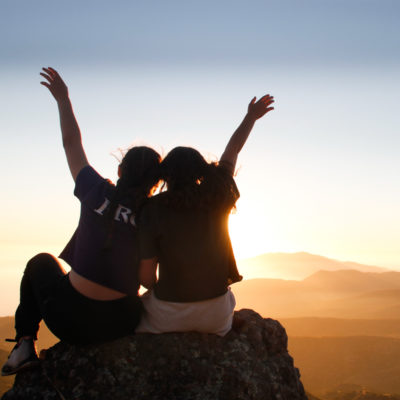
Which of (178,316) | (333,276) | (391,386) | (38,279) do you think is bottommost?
(333,276)

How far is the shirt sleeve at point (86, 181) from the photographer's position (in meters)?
3.38

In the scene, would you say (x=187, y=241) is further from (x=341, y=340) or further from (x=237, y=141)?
(x=341, y=340)

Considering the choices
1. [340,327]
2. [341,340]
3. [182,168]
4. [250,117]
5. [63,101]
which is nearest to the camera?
[182,168]

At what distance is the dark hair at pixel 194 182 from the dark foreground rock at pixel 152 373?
1.38m

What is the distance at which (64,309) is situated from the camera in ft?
10.9

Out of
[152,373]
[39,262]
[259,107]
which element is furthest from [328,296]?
[39,262]

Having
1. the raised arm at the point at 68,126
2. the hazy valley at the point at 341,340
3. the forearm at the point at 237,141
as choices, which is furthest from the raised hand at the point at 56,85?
the hazy valley at the point at 341,340

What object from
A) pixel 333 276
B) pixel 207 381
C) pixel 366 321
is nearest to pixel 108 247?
pixel 207 381

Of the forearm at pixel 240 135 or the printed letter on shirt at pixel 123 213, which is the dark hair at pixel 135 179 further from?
the forearm at pixel 240 135

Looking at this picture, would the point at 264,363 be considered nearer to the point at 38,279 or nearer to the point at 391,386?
the point at 38,279

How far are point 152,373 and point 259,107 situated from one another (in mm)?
3018

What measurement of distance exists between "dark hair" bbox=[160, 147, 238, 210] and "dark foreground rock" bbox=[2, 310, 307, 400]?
4.53 ft

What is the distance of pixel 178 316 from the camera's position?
11.7 feet

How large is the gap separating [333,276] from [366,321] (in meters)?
73.5
